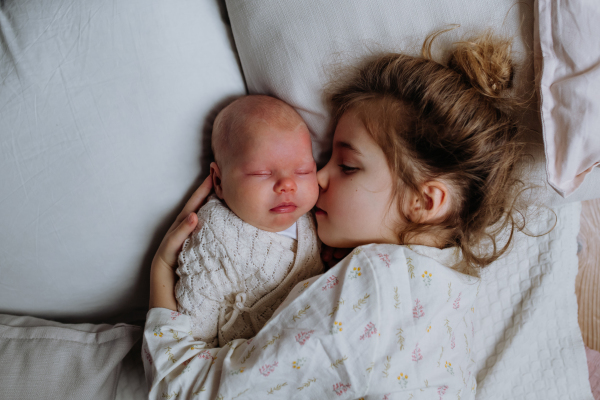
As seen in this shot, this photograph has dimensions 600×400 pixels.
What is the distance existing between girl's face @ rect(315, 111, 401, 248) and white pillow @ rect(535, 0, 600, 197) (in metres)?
0.38

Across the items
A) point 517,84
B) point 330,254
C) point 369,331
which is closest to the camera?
point 369,331

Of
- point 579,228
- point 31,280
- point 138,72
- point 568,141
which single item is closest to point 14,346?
point 31,280

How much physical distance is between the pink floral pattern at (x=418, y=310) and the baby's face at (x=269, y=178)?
366 mm

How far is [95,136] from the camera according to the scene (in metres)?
0.96

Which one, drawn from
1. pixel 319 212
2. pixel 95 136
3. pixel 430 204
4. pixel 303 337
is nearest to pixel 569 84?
pixel 430 204

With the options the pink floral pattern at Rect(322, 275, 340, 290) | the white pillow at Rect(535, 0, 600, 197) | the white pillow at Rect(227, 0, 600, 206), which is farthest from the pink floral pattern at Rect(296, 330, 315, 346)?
the white pillow at Rect(535, 0, 600, 197)

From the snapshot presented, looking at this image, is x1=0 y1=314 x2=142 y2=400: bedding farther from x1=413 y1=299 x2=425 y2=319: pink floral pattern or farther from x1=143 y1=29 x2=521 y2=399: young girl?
x1=413 y1=299 x2=425 y2=319: pink floral pattern

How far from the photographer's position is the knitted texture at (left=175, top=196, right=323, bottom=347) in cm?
102

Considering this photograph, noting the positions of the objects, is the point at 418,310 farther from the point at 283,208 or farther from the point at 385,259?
the point at 283,208

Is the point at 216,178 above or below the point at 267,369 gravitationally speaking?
above

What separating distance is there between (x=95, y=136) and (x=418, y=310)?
2.92 feet

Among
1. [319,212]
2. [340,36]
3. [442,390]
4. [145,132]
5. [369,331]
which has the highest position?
[340,36]

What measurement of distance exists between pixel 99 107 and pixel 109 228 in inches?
12.3

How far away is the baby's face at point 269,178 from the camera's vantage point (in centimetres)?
98
